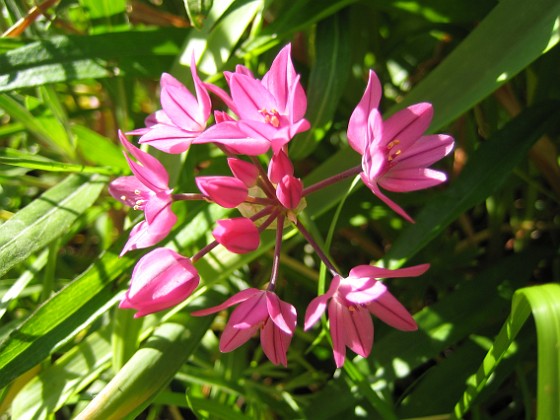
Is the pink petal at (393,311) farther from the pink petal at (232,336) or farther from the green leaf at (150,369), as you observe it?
the green leaf at (150,369)

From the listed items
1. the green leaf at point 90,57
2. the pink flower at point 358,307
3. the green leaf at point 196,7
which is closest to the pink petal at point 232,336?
the pink flower at point 358,307

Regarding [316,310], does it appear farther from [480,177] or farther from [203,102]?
[480,177]

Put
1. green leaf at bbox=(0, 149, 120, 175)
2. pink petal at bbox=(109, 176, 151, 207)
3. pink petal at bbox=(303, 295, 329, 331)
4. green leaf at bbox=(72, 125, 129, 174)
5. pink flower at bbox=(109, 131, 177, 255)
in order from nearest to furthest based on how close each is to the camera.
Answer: pink petal at bbox=(303, 295, 329, 331)
pink flower at bbox=(109, 131, 177, 255)
pink petal at bbox=(109, 176, 151, 207)
green leaf at bbox=(0, 149, 120, 175)
green leaf at bbox=(72, 125, 129, 174)

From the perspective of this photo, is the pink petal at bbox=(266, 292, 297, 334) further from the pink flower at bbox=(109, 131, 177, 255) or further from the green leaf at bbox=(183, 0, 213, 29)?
the green leaf at bbox=(183, 0, 213, 29)

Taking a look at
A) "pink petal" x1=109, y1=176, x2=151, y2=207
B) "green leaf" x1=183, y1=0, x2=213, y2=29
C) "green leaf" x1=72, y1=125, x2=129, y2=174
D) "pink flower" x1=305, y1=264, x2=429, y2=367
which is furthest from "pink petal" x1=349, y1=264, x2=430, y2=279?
"green leaf" x1=72, y1=125, x2=129, y2=174

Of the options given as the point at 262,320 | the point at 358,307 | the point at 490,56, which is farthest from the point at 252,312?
the point at 490,56

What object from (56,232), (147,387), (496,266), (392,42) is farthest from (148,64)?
(496,266)
